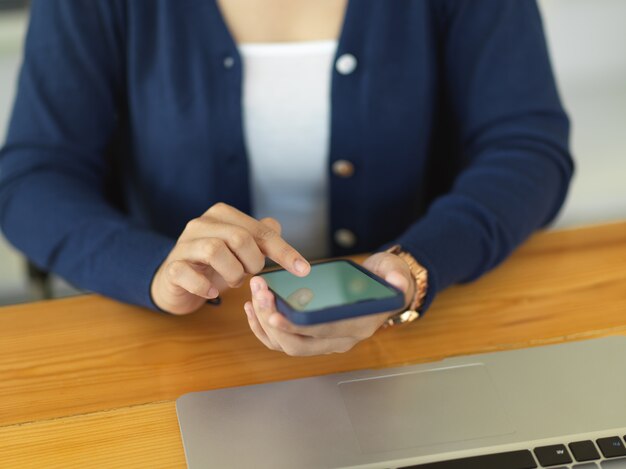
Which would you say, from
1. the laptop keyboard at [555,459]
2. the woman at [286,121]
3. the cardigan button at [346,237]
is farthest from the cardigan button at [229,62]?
the laptop keyboard at [555,459]

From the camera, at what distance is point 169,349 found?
0.66 metres

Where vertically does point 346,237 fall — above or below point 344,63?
below

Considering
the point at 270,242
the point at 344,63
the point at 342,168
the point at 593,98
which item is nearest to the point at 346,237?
the point at 342,168

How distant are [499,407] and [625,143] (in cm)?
146

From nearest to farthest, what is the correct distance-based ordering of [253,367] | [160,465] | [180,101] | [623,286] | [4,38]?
[160,465] → [253,367] → [623,286] → [180,101] → [4,38]

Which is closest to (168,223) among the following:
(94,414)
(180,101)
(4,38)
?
(180,101)

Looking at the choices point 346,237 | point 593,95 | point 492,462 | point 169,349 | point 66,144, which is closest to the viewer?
point 492,462

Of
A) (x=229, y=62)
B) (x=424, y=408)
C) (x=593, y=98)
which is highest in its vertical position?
(x=229, y=62)

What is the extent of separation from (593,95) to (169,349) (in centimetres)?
155

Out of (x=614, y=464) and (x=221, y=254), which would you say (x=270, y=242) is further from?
(x=614, y=464)

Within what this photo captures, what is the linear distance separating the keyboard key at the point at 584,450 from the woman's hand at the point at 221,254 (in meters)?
0.24

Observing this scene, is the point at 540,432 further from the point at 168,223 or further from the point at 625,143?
the point at 625,143

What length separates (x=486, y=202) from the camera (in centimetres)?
80

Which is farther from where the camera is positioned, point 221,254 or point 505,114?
point 505,114
